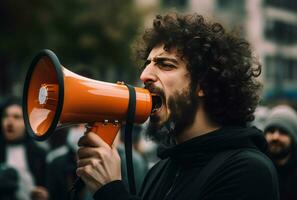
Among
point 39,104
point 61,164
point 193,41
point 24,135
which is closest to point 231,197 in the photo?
point 193,41

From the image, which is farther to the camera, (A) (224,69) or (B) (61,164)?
(B) (61,164)

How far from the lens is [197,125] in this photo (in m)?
2.52

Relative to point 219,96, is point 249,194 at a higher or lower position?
lower

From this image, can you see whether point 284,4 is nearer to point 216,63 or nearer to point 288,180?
point 288,180

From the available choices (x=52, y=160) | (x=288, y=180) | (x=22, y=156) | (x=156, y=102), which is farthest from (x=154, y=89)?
(x=22, y=156)

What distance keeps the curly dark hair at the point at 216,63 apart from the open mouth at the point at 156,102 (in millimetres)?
141

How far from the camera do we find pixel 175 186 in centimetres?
242

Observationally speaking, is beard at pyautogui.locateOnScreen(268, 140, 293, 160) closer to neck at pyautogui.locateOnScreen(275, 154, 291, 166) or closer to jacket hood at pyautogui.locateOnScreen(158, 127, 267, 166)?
neck at pyautogui.locateOnScreen(275, 154, 291, 166)

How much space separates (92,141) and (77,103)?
148mm

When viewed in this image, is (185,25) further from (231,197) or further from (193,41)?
(231,197)

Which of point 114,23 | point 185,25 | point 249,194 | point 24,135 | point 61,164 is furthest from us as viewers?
point 114,23

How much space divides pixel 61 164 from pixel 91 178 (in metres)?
2.92

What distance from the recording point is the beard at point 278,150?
4.86m

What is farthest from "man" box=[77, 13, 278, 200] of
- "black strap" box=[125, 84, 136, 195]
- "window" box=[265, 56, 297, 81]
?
"window" box=[265, 56, 297, 81]
